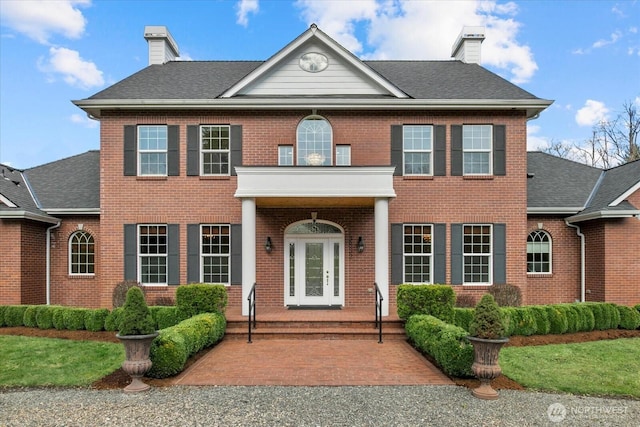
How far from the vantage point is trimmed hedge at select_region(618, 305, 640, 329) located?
11336 millimetres

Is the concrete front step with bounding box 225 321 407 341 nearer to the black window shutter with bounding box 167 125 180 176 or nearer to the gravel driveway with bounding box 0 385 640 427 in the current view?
the gravel driveway with bounding box 0 385 640 427

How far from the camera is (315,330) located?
10656 millimetres

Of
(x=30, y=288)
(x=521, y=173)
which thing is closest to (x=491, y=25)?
(x=521, y=173)

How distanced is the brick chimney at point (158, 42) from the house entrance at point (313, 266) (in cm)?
860

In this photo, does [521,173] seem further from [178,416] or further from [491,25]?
Result: [178,416]

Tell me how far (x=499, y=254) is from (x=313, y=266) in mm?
5655

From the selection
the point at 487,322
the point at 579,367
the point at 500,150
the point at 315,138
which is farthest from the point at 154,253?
the point at 579,367

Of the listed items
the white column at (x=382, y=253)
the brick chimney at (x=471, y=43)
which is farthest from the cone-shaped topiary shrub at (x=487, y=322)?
the brick chimney at (x=471, y=43)

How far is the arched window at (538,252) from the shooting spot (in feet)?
46.2

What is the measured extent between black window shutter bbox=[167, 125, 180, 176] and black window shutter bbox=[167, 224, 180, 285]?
1.68 meters

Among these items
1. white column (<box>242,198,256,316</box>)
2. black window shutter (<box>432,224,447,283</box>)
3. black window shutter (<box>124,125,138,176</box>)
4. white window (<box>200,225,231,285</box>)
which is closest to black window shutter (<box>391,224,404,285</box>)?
black window shutter (<box>432,224,447,283</box>)

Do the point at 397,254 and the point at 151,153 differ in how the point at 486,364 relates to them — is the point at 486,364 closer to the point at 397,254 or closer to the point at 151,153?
the point at 397,254

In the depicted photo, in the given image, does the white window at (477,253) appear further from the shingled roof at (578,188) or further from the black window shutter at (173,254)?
the black window shutter at (173,254)

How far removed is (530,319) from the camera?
10.6 metres
